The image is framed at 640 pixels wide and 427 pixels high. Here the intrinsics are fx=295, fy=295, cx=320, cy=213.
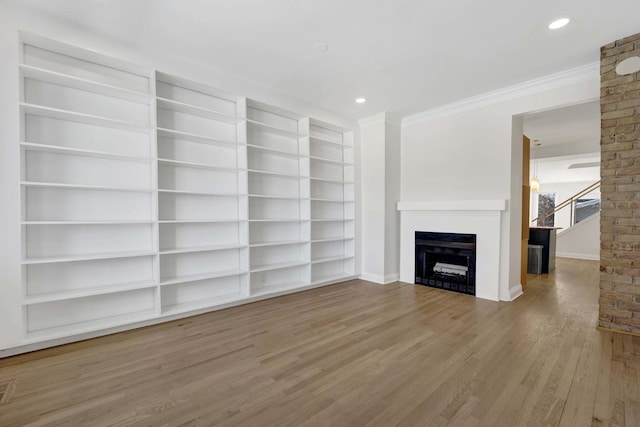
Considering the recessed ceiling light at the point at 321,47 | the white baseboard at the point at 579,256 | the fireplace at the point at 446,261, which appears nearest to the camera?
the recessed ceiling light at the point at 321,47

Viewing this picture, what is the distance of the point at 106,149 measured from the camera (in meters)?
2.88

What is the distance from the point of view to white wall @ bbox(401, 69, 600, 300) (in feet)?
11.5

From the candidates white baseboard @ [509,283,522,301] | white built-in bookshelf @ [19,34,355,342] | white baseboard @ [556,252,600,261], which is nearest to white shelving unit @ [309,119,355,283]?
white built-in bookshelf @ [19,34,355,342]

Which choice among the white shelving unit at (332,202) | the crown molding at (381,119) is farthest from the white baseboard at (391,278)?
the crown molding at (381,119)

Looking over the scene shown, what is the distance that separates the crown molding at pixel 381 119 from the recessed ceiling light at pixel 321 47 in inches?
77.3

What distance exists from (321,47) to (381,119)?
83.1 inches

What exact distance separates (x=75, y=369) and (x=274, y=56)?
3.22m

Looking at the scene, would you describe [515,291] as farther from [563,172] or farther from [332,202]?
[563,172]

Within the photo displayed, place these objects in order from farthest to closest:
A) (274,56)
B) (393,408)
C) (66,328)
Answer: (274,56), (66,328), (393,408)

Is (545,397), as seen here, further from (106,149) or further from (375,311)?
(106,149)

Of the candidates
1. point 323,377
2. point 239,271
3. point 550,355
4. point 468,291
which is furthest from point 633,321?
point 239,271

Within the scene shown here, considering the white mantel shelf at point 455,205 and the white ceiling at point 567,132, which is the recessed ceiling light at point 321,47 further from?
the white ceiling at point 567,132

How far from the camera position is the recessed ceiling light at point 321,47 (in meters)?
2.84

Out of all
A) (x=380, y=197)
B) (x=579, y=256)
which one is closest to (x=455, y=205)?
(x=380, y=197)
